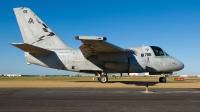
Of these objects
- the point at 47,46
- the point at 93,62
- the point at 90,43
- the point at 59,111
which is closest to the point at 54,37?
the point at 47,46

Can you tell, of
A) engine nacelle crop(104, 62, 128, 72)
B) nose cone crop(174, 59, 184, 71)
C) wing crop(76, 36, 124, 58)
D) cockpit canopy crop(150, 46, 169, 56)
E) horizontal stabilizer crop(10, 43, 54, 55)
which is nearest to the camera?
wing crop(76, 36, 124, 58)

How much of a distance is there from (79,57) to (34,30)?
5.76 metres

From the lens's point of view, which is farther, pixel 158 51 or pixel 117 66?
pixel 158 51

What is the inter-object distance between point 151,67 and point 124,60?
328 centimetres

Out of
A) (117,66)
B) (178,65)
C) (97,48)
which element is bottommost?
(117,66)

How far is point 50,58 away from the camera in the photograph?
23812mm

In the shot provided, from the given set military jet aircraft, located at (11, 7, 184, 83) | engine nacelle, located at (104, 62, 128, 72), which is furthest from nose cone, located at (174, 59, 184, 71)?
engine nacelle, located at (104, 62, 128, 72)

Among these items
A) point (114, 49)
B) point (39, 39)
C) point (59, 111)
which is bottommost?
point (59, 111)

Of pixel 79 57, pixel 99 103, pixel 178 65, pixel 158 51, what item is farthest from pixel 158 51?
pixel 99 103

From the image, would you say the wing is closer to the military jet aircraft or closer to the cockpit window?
the military jet aircraft

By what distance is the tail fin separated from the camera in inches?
938

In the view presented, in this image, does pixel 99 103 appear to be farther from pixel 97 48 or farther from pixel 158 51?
pixel 158 51

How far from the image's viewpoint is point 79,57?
24.0m

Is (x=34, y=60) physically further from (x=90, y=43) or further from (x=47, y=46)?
(x=90, y=43)
